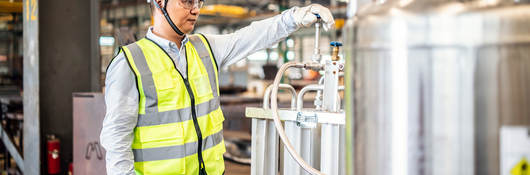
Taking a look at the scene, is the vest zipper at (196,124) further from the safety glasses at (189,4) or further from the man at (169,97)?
the safety glasses at (189,4)

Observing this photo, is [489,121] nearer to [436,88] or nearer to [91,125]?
[436,88]

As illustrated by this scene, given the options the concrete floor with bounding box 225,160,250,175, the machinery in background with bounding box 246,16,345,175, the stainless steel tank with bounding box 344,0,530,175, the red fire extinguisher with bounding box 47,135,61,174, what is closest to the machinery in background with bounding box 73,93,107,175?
the red fire extinguisher with bounding box 47,135,61,174

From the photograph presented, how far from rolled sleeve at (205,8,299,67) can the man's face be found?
0.17 m

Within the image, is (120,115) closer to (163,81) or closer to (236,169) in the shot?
(163,81)

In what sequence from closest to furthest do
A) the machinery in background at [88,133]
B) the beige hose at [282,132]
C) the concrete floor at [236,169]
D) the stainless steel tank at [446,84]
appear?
the stainless steel tank at [446,84], the beige hose at [282,132], the machinery in background at [88,133], the concrete floor at [236,169]

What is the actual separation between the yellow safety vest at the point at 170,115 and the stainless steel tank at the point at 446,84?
1.08 metres

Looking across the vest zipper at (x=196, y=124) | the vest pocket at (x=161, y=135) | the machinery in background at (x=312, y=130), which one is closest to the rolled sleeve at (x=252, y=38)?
the machinery in background at (x=312, y=130)

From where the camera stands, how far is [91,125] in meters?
3.59

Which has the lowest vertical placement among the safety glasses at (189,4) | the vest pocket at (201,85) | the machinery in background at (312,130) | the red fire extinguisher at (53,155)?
the red fire extinguisher at (53,155)

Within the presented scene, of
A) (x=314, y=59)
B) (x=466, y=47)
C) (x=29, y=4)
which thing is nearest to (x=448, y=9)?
(x=466, y=47)

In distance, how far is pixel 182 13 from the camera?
6.43ft

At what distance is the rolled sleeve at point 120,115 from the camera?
180 cm

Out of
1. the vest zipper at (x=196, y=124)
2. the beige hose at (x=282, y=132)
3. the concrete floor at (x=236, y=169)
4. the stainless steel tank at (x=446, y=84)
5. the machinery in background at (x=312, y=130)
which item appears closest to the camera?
the stainless steel tank at (x=446, y=84)

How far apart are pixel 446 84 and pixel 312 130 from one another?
136cm
